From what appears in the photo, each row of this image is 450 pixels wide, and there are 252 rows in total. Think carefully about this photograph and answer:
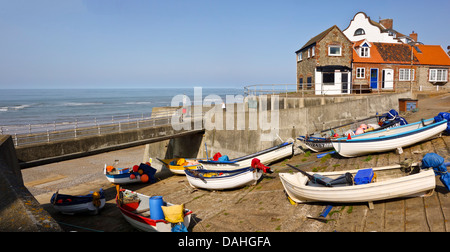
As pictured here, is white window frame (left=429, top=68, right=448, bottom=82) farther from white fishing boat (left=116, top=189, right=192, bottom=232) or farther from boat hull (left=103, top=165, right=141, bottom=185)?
white fishing boat (left=116, top=189, right=192, bottom=232)

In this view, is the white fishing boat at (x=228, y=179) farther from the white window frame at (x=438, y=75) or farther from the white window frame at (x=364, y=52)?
the white window frame at (x=438, y=75)

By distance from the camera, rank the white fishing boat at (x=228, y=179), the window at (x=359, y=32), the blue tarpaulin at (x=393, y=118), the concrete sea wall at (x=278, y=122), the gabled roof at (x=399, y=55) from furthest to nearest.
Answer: the window at (x=359, y=32)
the gabled roof at (x=399, y=55)
the concrete sea wall at (x=278, y=122)
the blue tarpaulin at (x=393, y=118)
the white fishing boat at (x=228, y=179)

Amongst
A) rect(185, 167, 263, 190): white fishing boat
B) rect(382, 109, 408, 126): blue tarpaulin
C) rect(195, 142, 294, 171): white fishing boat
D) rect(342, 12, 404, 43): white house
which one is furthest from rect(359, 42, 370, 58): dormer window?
rect(185, 167, 263, 190): white fishing boat

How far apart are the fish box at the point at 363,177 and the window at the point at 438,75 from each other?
3087 centimetres

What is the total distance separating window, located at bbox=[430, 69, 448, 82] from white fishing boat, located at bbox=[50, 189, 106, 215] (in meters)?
36.2

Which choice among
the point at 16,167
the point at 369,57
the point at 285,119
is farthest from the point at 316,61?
the point at 16,167

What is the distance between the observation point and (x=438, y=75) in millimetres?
33281

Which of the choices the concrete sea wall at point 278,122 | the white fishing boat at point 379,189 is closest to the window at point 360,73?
the concrete sea wall at point 278,122

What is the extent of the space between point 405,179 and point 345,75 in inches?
948

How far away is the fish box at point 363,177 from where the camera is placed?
927cm

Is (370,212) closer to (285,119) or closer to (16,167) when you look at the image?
(285,119)

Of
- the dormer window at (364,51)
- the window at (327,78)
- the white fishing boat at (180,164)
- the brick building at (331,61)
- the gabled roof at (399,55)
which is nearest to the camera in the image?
the white fishing boat at (180,164)

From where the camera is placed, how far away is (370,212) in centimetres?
870

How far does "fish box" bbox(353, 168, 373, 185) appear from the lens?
9.27m
